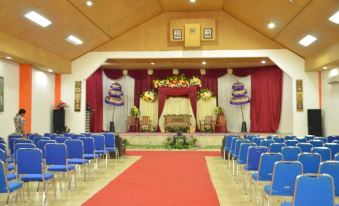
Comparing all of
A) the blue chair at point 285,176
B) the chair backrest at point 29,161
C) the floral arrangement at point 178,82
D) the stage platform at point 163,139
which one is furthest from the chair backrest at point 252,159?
the floral arrangement at point 178,82

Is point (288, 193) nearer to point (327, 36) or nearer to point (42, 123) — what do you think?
point (327, 36)

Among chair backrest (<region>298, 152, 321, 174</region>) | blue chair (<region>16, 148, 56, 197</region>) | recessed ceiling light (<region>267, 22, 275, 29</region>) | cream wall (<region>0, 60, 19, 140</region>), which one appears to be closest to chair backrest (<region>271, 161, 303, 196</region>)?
chair backrest (<region>298, 152, 321, 174</region>)

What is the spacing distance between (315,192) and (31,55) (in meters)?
11.2

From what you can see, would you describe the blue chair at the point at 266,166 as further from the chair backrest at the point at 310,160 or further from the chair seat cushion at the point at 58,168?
the chair seat cushion at the point at 58,168

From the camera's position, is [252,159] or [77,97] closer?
[252,159]

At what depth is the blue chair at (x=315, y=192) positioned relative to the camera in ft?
11.9

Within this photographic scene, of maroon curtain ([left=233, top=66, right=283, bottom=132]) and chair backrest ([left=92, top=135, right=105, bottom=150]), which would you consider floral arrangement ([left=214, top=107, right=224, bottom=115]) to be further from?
chair backrest ([left=92, top=135, right=105, bottom=150])

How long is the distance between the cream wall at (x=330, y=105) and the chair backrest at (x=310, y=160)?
942 cm

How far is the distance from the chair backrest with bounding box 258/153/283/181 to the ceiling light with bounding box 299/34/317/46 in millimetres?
8834

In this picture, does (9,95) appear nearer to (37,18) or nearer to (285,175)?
(37,18)

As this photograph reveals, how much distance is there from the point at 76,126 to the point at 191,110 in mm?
6257

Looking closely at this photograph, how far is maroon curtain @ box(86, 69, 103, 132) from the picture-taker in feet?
66.2

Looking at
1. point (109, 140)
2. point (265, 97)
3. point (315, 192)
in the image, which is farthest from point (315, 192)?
point (265, 97)

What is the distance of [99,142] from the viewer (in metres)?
9.85
